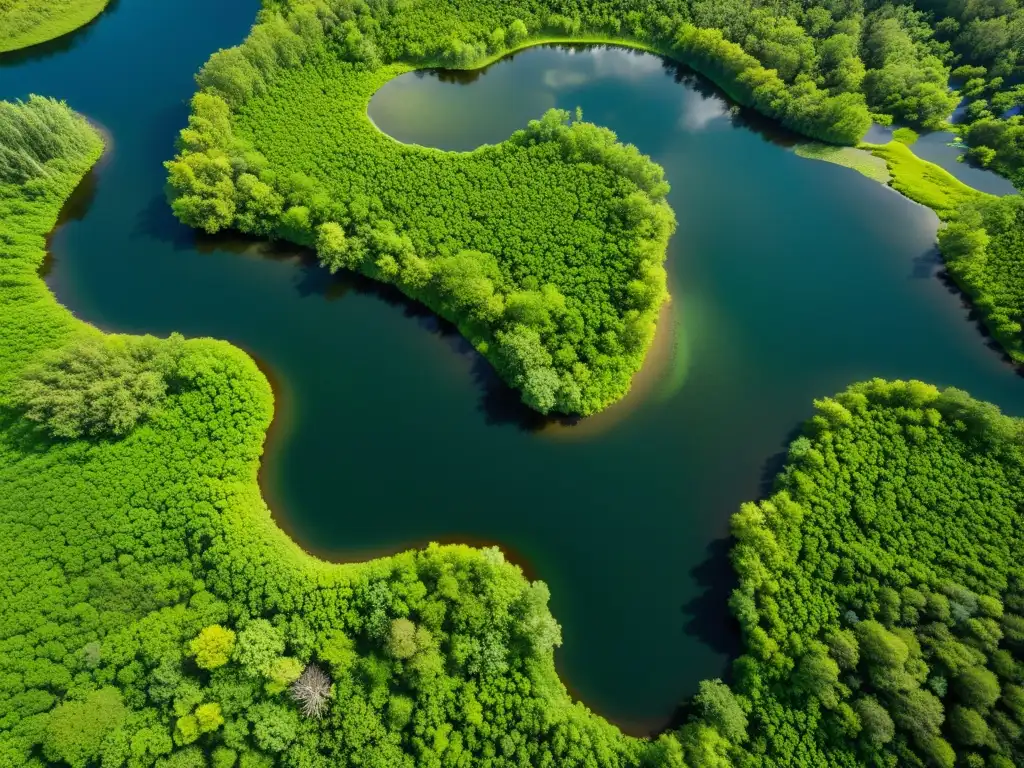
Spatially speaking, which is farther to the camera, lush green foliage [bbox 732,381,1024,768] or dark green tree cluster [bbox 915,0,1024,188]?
dark green tree cluster [bbox 915,0,1024,188]

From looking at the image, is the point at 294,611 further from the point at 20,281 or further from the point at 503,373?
the point at 20,281

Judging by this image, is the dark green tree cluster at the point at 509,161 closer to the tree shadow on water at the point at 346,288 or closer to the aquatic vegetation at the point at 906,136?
the tree shadow on water at the point at 346,288

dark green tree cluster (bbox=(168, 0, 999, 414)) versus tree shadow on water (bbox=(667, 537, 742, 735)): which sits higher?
dark green tree cluster (bbox=(168, 0, 999, 414))

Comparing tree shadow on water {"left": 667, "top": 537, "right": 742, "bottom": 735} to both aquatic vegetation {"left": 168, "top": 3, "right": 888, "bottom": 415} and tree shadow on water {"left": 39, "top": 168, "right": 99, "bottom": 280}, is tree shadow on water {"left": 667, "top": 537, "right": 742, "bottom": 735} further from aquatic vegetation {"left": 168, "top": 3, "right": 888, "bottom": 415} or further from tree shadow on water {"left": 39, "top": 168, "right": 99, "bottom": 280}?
tree shadow on water {"left": 39, "top": 168, "right": 99, "bottom": 280}

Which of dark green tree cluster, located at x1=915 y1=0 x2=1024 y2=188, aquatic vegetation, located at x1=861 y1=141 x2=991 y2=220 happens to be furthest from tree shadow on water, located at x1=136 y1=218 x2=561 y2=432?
dark green tree cluster, located at x1=915 y1=0 x2=1024 y2=188

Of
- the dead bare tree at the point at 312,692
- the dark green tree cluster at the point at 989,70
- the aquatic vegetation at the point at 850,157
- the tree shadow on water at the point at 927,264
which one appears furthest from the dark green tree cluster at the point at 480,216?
the dark green tree cluster at the point at 989,70

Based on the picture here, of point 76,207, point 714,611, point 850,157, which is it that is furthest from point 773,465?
point 76,207
